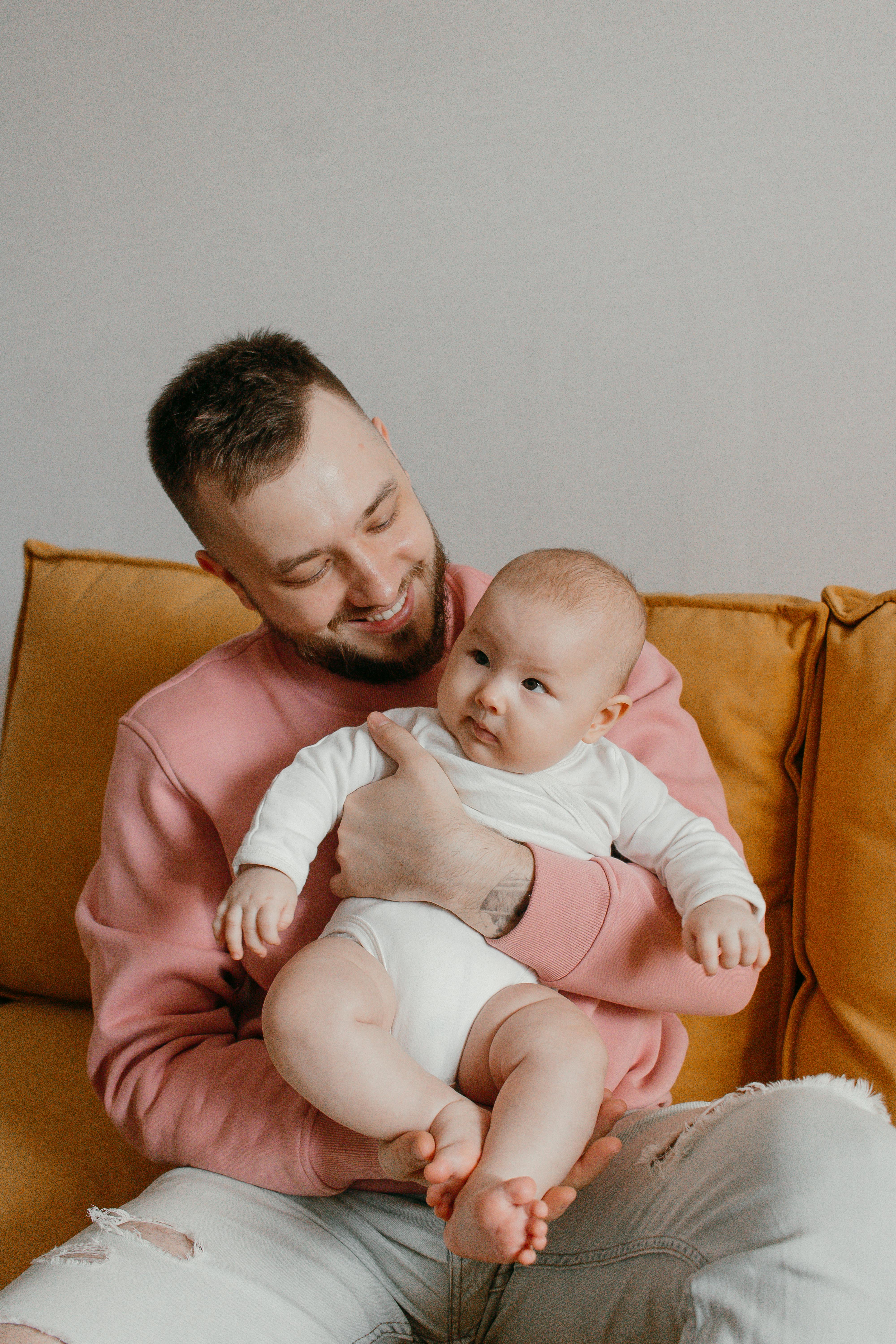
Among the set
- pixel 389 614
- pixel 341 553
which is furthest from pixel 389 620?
pixel 341 553

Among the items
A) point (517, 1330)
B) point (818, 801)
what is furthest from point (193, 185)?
point (517, 1330)

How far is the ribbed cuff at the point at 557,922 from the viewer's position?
973 mm

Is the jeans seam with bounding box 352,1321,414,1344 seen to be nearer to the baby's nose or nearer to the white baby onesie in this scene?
the white baby onesie

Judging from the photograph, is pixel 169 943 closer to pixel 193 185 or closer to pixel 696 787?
pixel 696 787

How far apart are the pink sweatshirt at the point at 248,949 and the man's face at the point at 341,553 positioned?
0.22 feet

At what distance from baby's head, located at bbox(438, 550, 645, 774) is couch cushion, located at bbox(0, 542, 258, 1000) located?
685mm

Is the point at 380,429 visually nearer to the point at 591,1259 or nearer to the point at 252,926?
the point at 252,926

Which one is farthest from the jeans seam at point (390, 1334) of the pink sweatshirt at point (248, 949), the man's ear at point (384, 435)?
the man's ear at point (384, 435)

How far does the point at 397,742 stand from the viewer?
105 centimetres

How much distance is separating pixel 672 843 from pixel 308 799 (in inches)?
16.2

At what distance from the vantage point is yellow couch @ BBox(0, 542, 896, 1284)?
115cm

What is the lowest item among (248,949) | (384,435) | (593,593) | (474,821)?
(248,949)

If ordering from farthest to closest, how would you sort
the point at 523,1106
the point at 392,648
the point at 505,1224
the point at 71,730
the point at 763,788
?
the point at 71,730
the point at 763,788
the point at 392,648
the point at 523,1106
the point at 505,1224

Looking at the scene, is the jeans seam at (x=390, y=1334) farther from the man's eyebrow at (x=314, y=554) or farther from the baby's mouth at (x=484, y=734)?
the man's eyebrow at (x=314, y=554)
